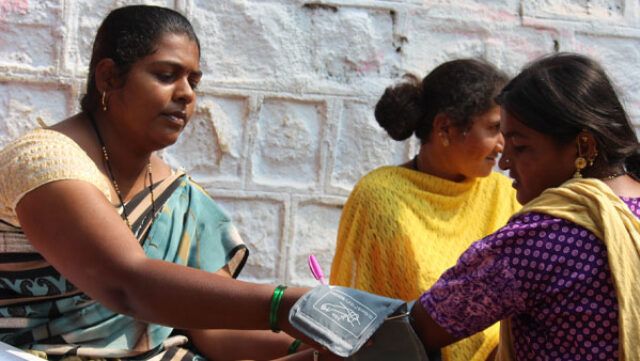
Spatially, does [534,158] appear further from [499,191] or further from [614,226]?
[499,191]

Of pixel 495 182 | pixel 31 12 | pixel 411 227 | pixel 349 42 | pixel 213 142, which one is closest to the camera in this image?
pixel 411 227

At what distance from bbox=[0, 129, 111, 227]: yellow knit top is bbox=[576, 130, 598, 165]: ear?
4.16 feet

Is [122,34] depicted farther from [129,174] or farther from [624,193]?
[624,193]

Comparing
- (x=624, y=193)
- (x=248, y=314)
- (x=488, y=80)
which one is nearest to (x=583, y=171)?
(x=624, y=193)

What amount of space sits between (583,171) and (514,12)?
2070 millimetres

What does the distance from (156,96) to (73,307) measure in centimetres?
68

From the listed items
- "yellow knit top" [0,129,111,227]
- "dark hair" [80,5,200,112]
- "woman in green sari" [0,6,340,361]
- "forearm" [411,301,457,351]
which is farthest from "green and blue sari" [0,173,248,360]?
"forearm" [411,301,457,351]

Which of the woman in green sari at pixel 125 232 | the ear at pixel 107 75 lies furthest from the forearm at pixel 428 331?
the ear at pixel 107 75

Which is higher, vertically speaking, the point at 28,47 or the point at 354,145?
the point at 28,47

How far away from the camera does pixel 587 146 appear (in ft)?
6.30

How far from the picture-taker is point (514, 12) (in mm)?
3816

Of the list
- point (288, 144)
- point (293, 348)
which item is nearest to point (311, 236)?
point (288, 144)

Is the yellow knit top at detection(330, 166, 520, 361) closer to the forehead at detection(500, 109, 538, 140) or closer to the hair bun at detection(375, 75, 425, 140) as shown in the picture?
the hair bun at detection(375, 75, 425, 140)

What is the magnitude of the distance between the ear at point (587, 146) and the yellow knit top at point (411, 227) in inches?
38.4
